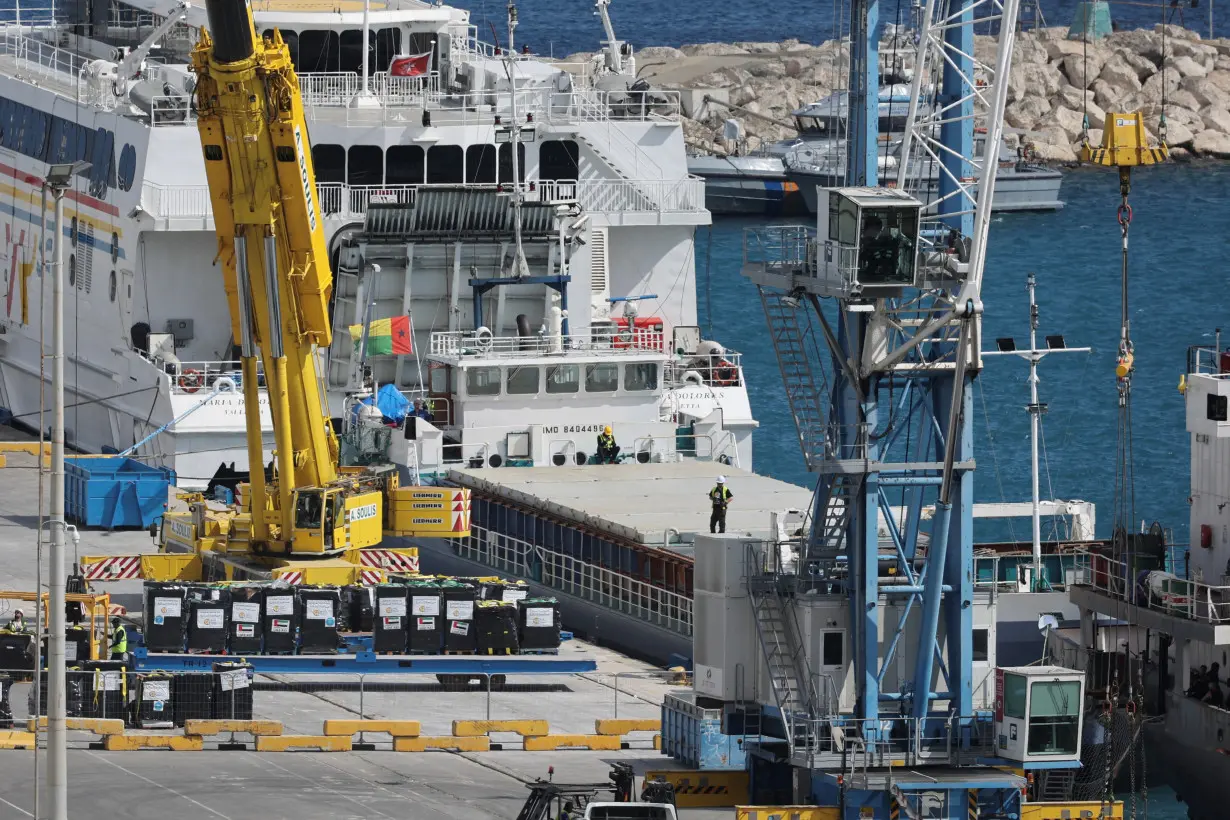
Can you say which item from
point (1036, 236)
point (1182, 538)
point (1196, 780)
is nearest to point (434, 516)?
point (1196, 780)

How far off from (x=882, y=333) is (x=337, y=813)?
973 cm

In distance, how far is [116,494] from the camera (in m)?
59.8

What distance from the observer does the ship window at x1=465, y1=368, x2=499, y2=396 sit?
60.6 metres

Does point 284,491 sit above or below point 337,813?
above

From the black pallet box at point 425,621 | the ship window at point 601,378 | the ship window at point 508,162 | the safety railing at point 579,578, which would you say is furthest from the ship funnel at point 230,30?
the ship window at point 508,162

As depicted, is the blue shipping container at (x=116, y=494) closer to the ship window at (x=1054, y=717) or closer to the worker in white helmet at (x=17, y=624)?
the worker in white helmet at (x=17, y=624)

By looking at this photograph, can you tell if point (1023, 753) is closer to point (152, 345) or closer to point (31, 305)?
point (152, 345)

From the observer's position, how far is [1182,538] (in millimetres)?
70500

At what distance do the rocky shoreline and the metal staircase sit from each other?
10903 centimetres

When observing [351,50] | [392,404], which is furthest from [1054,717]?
[351,50]

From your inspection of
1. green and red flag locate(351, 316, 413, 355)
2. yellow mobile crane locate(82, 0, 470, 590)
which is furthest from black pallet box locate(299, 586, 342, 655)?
green and red flag locate(351, 316, 413, 355)

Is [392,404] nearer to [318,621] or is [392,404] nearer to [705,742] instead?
[318,621]

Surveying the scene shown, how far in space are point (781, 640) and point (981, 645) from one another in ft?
9.57

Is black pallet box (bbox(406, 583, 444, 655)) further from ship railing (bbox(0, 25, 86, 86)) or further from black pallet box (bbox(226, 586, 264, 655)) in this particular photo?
ship railing (bbox(0, 25, 86, 86))
